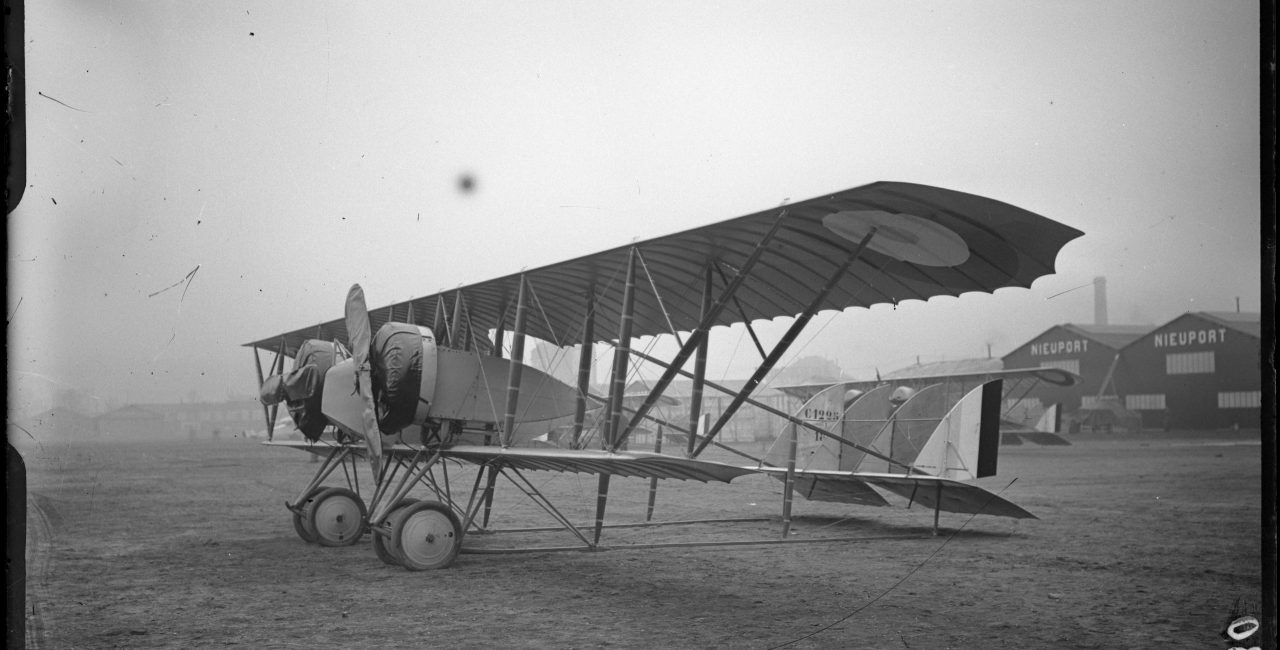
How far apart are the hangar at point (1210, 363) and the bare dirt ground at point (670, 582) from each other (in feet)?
1.63

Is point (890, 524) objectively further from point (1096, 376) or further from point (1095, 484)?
point (1096, 376)

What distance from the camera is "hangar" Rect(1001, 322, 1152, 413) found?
1140 centimetres

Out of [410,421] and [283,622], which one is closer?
[283,622]

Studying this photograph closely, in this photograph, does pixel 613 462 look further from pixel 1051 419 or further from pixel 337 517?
pixel 1051 419

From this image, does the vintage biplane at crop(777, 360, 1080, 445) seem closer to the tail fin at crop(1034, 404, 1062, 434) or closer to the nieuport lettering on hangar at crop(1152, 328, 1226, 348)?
the tail fin at crop(1034, 404, 1062, 434)

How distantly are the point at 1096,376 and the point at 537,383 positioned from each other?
1480 cm

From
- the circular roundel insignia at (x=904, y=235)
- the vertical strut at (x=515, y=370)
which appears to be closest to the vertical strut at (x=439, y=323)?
the vertical strut at (x=515, y=370)

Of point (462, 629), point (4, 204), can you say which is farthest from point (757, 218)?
point (4, 204)

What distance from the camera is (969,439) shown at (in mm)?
9430

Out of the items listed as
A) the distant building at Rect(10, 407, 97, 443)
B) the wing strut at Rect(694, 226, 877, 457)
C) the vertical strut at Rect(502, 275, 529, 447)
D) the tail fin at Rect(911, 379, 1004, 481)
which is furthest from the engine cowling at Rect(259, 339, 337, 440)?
the tail fin at Rect(911, 379, 1004, 481)

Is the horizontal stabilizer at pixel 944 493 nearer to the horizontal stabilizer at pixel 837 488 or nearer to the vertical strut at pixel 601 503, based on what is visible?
the horizontal stabilizer at pixel 837 488

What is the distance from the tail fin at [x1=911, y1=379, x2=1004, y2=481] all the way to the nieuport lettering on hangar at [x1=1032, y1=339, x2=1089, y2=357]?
8097 millimetres

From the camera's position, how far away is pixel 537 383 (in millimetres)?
8867
